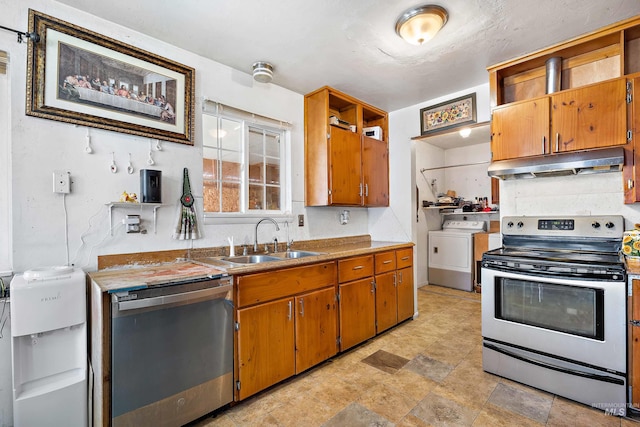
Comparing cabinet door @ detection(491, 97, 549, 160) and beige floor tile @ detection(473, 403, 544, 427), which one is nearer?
beige floor tile @ detection(473, 403, 544, 427)

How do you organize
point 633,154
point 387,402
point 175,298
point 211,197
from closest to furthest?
point 175,298
point 387,402
point 633,154
point 211,197

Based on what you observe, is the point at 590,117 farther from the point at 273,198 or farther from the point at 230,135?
the point at 230,135

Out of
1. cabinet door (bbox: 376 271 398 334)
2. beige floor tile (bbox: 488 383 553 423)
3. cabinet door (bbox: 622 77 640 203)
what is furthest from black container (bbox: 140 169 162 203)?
cabinet door (bbox: 622 77 640 203)

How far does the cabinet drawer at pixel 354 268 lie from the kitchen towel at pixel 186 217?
124cm

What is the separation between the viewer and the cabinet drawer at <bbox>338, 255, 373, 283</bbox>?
102 inches

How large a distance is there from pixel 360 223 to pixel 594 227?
2.22 metres

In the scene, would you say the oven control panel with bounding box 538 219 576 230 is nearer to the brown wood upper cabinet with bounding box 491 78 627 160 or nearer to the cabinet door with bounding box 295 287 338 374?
the brown wood upper cabinet with bounding box 491 78 627 160

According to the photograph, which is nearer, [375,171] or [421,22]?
[421,22]

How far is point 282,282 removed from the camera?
2125mm

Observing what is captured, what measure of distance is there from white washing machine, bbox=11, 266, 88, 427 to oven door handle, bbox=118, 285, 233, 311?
0.31 m

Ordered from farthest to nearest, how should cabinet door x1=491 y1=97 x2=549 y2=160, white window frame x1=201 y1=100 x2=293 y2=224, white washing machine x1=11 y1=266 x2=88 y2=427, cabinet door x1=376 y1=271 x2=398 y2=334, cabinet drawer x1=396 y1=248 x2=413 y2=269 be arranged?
cabinet drawer x1=396 y1=248 x2=413 y2=269 → cabinet door x1=376 y1=271 x2=398 y2=334 → white window frame x1=201 y1=100 x2=293 y2=224 → cabinet door x1=491 y1=97 x2=549 y2=160 → white washing machine x1=11 y1=266 x2=88 y2=427

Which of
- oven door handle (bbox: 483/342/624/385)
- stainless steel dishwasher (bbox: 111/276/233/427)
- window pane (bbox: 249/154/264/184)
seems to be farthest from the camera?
window pane (bbox: 249/154/264/184)

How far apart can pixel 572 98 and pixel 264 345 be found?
2971 millimetres

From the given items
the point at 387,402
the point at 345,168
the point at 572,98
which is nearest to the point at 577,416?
the point at 387,402
